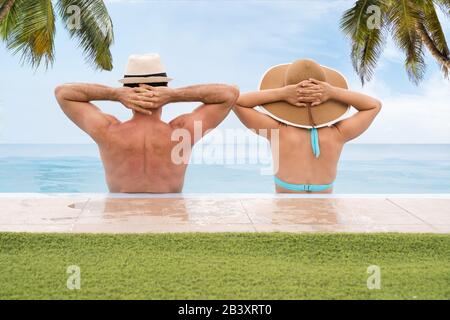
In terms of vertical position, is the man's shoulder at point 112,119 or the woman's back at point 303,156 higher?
the man's shoulder at point 112,119

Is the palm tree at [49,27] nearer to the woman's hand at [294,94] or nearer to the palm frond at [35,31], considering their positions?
the palm frond at [35,31]

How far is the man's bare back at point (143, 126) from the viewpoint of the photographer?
5309 mm

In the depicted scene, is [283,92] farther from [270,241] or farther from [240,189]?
[240,189]

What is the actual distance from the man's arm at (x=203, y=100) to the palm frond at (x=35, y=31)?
403 centimetres

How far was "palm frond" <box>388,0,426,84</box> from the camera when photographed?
33.7ft

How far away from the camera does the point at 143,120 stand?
5410mm

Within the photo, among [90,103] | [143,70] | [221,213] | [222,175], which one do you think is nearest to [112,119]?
[90,103]

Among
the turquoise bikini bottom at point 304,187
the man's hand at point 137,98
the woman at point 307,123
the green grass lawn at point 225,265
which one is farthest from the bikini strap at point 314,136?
the green grass lawn at point 225,265

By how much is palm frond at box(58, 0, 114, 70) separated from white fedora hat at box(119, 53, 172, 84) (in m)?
4.68

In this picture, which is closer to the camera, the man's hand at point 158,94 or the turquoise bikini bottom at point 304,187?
the man's hand at point 158,94

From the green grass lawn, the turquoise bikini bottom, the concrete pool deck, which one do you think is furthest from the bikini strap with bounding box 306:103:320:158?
the green grass lawn

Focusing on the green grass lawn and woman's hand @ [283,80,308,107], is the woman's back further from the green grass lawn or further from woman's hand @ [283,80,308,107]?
the green grass lawn

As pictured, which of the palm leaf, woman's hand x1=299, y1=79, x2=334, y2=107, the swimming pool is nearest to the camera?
woman's hand x1=299, y1=79, x2=334, y2=107

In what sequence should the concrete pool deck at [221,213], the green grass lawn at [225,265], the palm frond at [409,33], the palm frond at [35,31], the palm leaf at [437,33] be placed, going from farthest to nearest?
the palm leaf at [437,33] → the palm frond at [409,33] → the palm frond at [35,31] → the concrete pool deck at [221,213] → the green grass lawn at [225,265]
